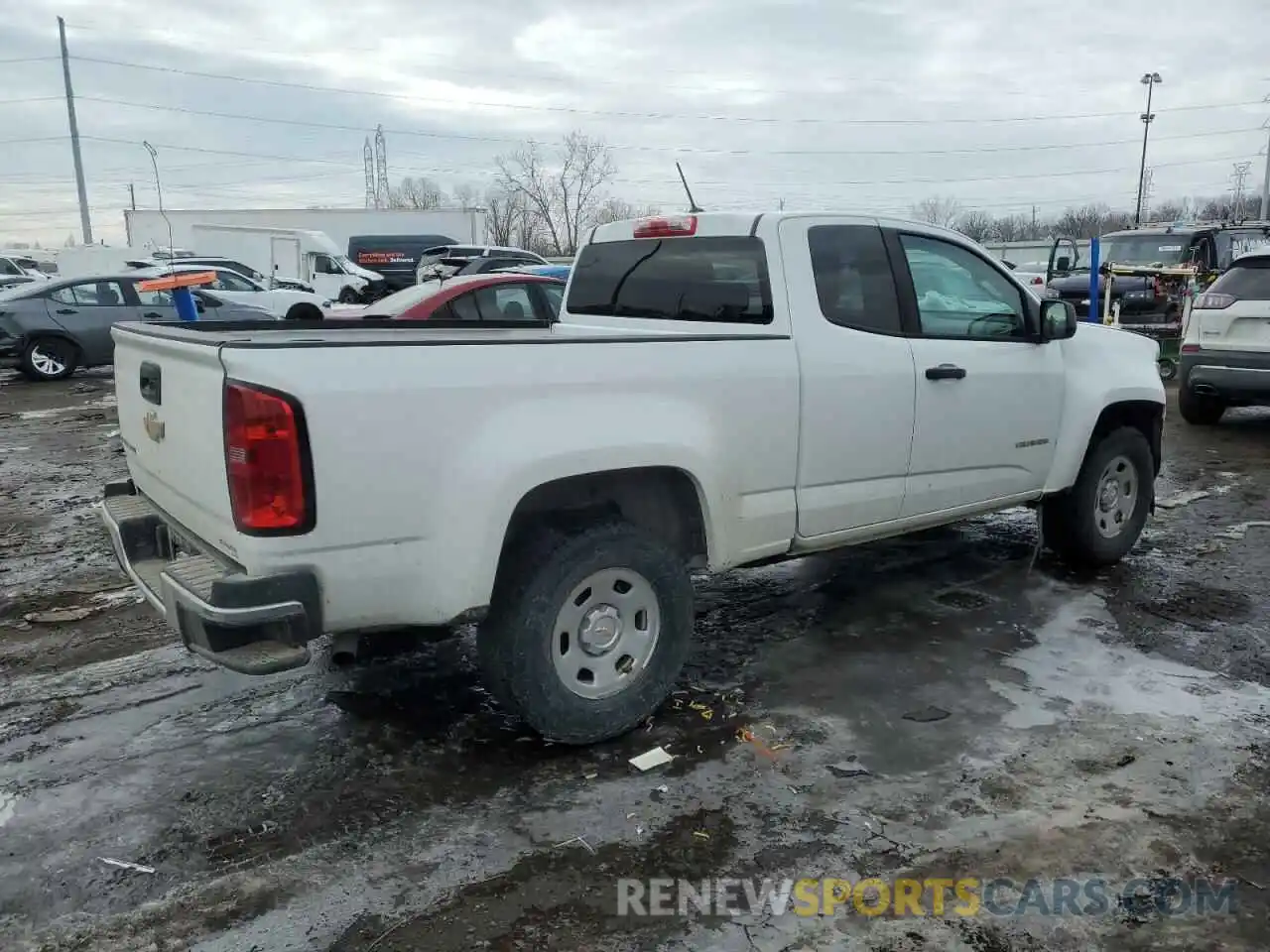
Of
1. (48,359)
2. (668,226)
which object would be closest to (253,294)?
(48,359)

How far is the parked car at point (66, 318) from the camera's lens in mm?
14930

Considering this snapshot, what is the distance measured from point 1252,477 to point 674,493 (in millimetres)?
6440

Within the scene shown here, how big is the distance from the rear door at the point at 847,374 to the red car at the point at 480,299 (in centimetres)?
499

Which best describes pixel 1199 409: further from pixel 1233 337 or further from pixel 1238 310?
pixel 1238 310

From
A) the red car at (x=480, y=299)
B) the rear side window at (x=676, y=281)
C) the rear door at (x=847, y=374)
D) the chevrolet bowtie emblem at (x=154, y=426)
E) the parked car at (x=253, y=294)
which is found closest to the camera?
the chevrolet bowtie emblem at (x=154, y=426)

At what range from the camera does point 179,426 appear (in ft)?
11.0

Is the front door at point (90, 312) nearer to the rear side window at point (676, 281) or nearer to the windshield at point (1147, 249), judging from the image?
the rear side window at point (676, 281)

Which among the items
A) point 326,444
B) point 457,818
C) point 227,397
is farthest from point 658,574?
point 227,397

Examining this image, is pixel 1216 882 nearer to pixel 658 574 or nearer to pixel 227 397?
pixel 658 574

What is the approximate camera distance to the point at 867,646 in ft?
15.2

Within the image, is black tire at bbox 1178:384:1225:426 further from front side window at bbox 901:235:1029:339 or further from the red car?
the red car

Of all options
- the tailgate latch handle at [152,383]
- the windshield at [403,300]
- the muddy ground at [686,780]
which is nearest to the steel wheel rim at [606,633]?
the muddy ground at [686,780]

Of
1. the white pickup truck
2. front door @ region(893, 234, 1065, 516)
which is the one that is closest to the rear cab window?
the white pickup truck

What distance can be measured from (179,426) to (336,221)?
125 ft
